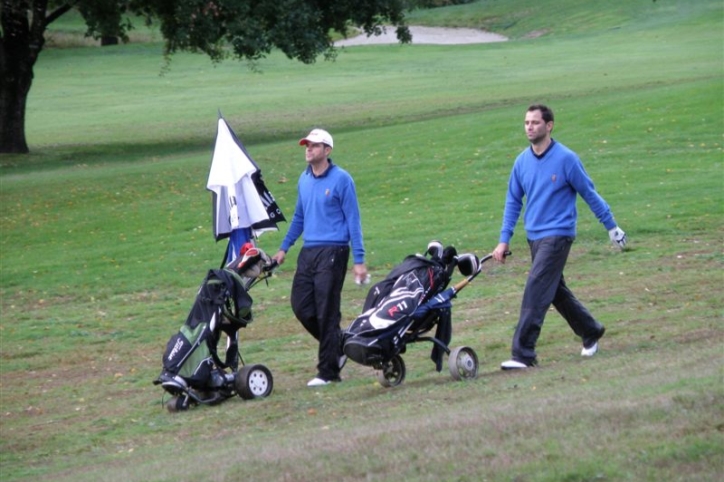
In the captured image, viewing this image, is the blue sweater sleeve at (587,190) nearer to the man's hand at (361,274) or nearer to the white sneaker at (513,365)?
the white sneaker at (513,365)

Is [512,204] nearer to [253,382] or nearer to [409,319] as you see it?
[409,319]

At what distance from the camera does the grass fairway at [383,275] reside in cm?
641

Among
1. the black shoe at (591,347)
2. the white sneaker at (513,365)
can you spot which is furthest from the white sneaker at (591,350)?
the white sneaker at (513,365)

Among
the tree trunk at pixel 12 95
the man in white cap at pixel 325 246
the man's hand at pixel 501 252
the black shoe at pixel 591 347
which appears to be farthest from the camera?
the tree trunk at pixel 12 95

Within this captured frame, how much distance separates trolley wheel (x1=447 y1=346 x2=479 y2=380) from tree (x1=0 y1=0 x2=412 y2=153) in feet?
63.9

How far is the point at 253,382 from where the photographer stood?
32.6ft

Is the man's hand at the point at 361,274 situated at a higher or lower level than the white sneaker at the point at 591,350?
higher

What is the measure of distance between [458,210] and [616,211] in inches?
103

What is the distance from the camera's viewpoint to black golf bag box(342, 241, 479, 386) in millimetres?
9242

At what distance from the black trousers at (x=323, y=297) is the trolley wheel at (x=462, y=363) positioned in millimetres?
1070

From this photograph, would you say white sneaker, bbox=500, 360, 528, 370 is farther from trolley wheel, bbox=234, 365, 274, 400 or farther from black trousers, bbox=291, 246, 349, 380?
trolley wheel, bbox=234, 365, 274, 400

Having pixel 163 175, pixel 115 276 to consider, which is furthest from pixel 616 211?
pixel 163 175

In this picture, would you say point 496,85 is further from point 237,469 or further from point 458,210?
point 237,469

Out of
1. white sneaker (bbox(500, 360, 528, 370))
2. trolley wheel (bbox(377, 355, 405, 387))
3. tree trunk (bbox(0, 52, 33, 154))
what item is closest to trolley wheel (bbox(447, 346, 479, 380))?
white sneaker (bbox(500, 360, 528, 370))
